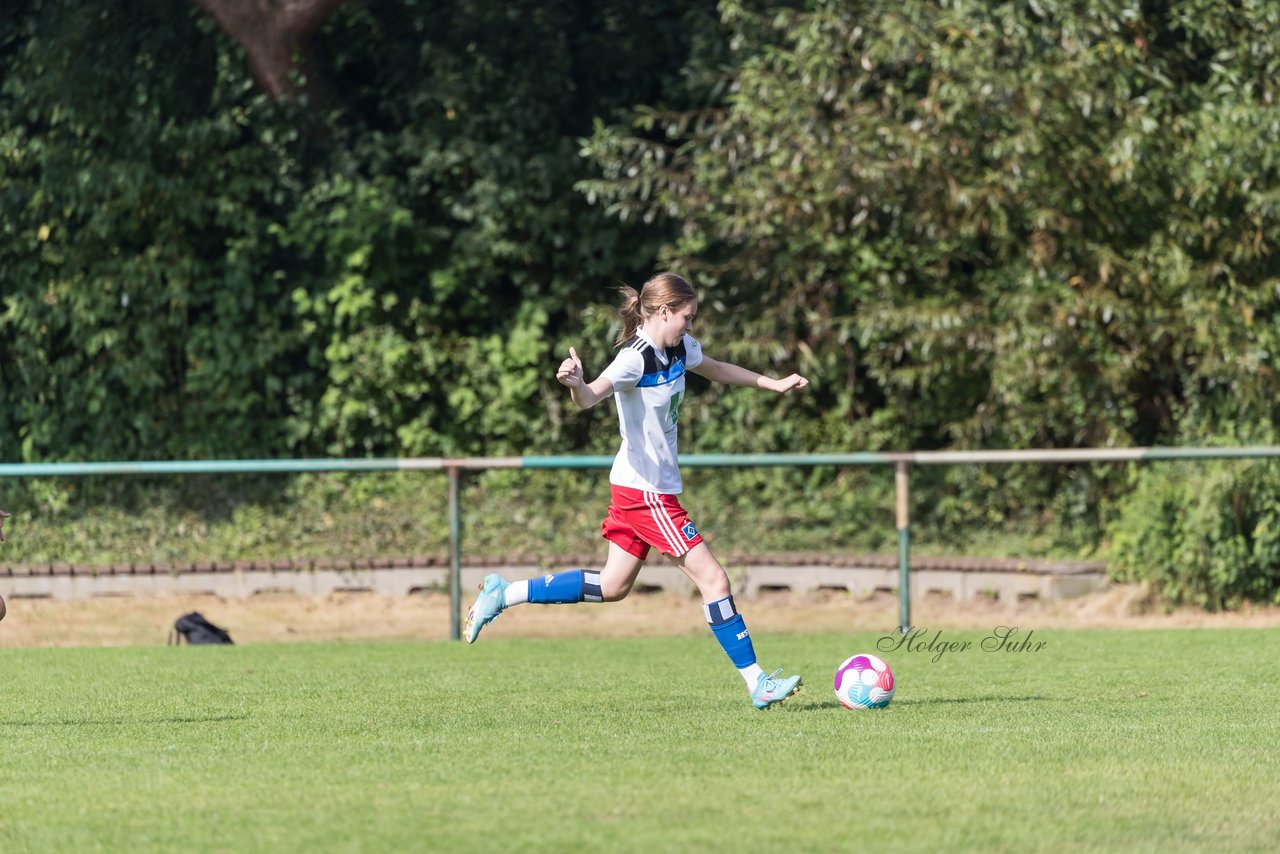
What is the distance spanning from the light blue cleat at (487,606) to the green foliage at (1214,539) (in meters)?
6.69

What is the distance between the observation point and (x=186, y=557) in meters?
14.1

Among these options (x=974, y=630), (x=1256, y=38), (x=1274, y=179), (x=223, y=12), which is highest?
(x=223, y=12)

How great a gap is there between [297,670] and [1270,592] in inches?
291

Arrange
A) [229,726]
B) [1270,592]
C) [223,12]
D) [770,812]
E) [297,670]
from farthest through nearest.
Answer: [223,12], [1270,592], [297,670], [229,726], [770,812]

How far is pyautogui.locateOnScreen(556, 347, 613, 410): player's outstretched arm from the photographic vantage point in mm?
6664

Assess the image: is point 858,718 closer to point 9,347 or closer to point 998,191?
point 998,191

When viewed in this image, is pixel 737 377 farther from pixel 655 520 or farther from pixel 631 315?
pixel 655 520

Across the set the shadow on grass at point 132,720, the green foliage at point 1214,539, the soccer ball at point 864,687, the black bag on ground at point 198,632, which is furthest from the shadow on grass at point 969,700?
the green foliage at point 1214,539

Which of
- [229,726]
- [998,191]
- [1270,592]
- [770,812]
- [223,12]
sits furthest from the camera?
[223,12]

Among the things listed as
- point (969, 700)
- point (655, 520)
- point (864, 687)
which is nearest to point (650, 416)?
A: point (655, 520)

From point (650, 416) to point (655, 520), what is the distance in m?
0.45

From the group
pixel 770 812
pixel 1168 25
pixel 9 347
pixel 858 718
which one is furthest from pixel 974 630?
pixel 9 347

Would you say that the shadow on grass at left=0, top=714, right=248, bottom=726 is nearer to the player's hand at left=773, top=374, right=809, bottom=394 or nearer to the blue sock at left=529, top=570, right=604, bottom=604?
the blue sock at left=529, top=570, right=604, bottom=604

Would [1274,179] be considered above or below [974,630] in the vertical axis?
above
